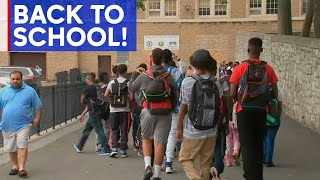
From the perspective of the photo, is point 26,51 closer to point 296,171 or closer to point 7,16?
point 7,16

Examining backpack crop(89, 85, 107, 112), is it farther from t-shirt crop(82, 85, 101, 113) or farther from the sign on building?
the sign on building

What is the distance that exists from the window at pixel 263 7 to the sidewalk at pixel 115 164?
111 feet

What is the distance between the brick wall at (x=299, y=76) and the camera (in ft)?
46.0

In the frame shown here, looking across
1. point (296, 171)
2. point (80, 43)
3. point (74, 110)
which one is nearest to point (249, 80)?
point (296, 171)

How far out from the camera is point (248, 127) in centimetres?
749

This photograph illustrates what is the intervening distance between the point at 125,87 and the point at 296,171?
10.9 ft

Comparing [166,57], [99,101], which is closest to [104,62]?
[99,101]

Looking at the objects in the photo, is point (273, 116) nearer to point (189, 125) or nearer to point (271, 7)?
point (189, 125)

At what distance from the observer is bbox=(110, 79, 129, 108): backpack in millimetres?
10414

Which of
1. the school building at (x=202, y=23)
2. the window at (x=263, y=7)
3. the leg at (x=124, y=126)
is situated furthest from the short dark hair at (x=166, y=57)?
the window at (x=263, y=7)

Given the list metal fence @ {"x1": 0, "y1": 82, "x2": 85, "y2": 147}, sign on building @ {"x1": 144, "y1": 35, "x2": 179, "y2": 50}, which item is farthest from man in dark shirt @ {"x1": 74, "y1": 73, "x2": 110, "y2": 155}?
sign on building @ {"x1": 144, "y1": 35, "x2": 179, "y2": 50}

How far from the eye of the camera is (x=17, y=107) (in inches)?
350

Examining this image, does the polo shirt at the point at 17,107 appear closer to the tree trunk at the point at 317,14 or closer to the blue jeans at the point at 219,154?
the blue jeans at the point at 219,154

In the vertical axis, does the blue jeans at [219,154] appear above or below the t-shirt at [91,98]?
below
